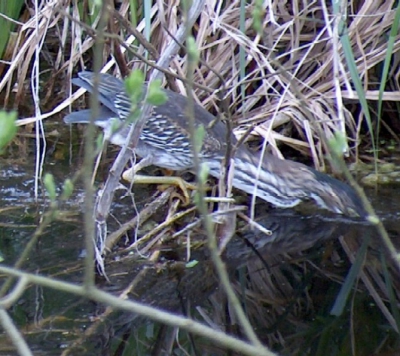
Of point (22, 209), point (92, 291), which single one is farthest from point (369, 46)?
point (92, 291)

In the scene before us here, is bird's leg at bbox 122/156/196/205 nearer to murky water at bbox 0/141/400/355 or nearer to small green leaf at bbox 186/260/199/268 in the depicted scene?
murky water at bbox 0/141/400/355

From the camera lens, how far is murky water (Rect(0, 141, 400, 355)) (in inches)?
119

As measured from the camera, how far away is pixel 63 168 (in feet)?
15.6

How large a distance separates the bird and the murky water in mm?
120

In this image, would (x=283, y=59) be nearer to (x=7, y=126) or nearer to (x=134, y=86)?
(x=134, y=86)

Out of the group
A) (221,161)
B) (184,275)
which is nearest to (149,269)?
(184,275)

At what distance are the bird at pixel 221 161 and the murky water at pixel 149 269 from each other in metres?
0.12

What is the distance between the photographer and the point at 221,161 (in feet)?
14.3

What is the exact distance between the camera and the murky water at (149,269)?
3029mm

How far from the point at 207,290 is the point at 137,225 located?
1.53ft

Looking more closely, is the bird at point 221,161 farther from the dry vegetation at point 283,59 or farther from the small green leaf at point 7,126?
the small green leaf at point 7,126

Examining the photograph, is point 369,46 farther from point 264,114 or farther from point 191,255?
point 191,255

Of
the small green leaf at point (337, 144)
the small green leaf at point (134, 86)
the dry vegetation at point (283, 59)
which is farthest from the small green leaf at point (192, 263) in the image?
the small green leaf at point (134, 86)

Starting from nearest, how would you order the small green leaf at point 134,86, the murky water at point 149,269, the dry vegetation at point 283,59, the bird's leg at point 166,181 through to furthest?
the small green leaf at point 134,86 < the murky water at point 149,269 < the bird's leg at point 166,181 < the dry vegetation at point 283,59
